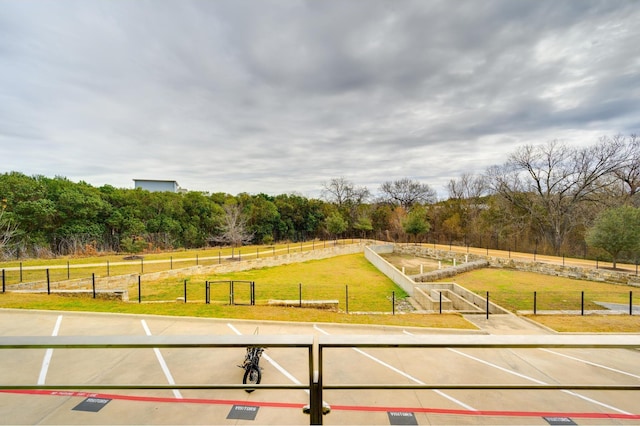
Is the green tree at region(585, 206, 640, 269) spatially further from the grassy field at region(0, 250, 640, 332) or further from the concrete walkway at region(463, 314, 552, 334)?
the concrete walkway at region(463, 314, 552, 334)

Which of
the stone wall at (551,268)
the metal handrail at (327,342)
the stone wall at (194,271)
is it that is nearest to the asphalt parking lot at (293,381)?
the metal handrail at (327,342)

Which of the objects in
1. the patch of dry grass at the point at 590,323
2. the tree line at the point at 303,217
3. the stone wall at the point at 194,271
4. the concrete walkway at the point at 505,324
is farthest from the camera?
the tree line at the point at 303,217

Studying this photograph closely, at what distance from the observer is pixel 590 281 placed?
697 inches

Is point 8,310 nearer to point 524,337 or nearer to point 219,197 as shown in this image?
point 524,337

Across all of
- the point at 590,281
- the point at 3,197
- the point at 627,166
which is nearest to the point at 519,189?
the point at 627,166

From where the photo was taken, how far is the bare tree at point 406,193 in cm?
5312

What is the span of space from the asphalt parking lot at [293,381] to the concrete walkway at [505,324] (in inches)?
139

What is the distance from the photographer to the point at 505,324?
10.3 metres

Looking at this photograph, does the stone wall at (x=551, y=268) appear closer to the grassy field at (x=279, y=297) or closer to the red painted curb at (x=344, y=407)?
the grassy field at (x=279, y=297)

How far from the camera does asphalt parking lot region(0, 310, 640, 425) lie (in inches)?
119

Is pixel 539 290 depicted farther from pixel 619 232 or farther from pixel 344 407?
pixel 344 407

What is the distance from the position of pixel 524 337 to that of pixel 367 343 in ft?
2.59

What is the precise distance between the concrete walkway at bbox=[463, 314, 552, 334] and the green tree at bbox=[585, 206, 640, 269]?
1240 centimetres

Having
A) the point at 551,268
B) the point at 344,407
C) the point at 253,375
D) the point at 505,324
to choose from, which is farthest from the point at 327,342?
the point at 551,268
